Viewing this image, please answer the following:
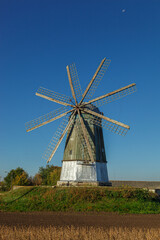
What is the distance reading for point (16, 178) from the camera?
47.7 m

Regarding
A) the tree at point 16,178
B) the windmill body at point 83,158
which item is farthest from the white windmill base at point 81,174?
the tree at point 16,178

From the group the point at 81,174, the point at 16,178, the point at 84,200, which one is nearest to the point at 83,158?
the point at 81,174

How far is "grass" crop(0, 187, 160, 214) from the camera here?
19188 mm

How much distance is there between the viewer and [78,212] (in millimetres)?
18109

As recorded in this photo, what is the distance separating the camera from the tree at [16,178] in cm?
4734

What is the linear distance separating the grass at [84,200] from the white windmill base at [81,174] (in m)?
1.74

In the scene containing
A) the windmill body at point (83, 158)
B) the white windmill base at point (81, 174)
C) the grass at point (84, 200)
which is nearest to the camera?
the grass at point (84, 200)

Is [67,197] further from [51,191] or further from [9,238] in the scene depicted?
[9,238]

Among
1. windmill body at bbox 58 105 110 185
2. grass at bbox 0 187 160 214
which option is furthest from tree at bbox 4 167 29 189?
grass at bbox 0 187 160 214

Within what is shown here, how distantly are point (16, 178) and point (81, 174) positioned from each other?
27.0m

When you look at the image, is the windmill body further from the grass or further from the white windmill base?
the grass

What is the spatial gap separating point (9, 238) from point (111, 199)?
502 inches

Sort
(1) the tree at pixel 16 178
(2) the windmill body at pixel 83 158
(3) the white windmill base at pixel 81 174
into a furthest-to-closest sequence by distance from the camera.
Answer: (1) the tree at pixel 16 178, (2) the windmill body at pixel 83 158, (3) the white windmill base at pixel 81 174

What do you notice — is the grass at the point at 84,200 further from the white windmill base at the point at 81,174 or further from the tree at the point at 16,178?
Answer: the tree at the point at 16,178
